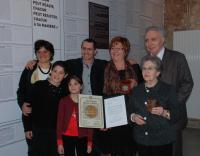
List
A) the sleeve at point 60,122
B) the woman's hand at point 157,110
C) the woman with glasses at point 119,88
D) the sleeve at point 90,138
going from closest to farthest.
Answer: the woman's hand at point 157,110 → the sleeve at point 60,122 → the sleeve at point 90,138 → the woman with glasses at point 119,88

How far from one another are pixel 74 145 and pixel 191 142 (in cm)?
352

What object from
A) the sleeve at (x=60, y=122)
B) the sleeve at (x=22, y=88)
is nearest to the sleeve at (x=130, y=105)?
the sleeve at (x=60, y=122)

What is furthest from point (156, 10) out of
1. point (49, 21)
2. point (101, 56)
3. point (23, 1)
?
point (23, 1)

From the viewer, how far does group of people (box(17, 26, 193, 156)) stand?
2.77 metres

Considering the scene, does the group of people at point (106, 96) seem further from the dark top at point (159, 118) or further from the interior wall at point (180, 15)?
the interior wall at point (180, 15)

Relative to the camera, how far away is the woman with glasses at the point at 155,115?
8.98ft

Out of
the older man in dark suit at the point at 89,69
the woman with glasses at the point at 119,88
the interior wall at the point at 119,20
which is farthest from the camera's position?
the interior wall at the point at 119,20

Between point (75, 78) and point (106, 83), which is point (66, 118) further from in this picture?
point (106, 83)

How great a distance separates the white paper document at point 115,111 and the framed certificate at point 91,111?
6 cm

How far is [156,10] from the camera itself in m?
7.27

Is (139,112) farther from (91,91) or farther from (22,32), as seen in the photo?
(22,32)

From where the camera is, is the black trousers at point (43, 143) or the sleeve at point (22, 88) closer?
the black trousers at point (43, 143)

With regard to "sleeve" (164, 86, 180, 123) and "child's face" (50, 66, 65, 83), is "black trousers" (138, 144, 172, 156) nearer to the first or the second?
"sleeve" (164, 86, 180, 123)

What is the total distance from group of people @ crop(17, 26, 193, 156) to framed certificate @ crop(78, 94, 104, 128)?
0.07m
